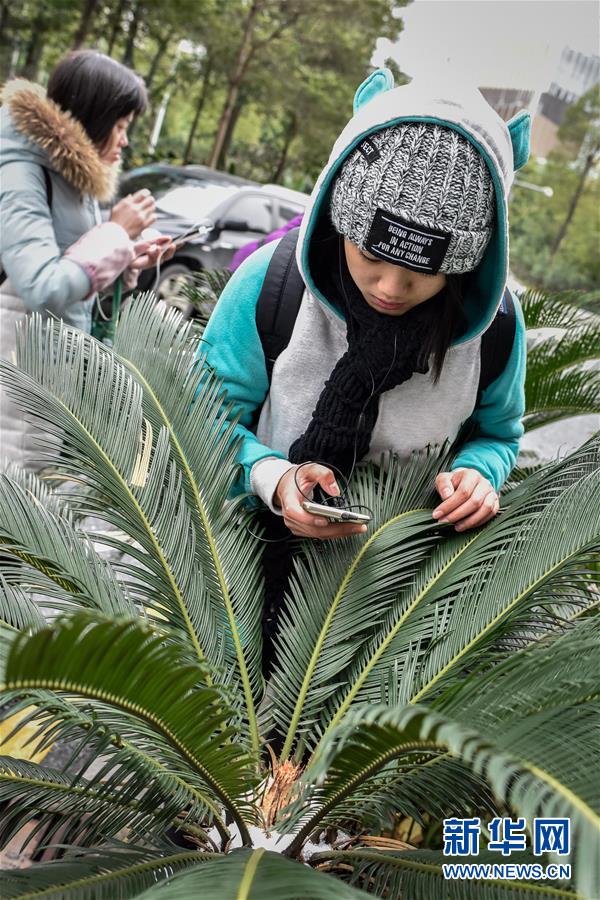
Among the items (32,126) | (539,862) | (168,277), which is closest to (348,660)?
(539,862)

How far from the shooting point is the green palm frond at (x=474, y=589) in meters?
2.01

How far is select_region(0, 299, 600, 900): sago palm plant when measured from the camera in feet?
5.02

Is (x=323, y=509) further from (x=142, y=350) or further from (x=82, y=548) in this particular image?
(x=142, y=350)

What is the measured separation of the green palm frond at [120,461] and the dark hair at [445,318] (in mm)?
711

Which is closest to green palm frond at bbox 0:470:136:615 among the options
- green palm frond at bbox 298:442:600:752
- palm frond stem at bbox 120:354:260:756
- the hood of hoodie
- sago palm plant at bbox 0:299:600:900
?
sago palm plant at bbox 0:299:600:900

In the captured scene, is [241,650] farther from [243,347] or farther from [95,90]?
[95,90]

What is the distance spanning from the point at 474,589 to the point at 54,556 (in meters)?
0.98

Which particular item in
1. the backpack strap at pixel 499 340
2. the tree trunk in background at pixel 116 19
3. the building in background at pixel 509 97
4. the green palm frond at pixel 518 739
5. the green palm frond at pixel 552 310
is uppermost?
the tree trunk in background at pixel 116 19

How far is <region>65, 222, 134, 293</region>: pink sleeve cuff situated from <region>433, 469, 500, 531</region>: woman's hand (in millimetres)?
1573

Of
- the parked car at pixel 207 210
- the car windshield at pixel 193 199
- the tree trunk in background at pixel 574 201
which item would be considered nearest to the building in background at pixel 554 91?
the parked car at pixel 207 210

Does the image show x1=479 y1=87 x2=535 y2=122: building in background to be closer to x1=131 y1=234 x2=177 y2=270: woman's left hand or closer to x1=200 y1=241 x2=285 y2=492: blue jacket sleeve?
x1=200 y1=241 x2=285 y2=492: blue jacket sleeve

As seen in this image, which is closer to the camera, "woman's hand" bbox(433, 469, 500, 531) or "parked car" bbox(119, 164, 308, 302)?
"woman's hand" bbox(433, 469, 500, 531)

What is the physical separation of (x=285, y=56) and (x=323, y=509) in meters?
19.9

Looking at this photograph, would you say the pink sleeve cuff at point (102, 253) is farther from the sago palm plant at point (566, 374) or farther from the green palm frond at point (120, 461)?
the sago palm plant at point (566, 374)
